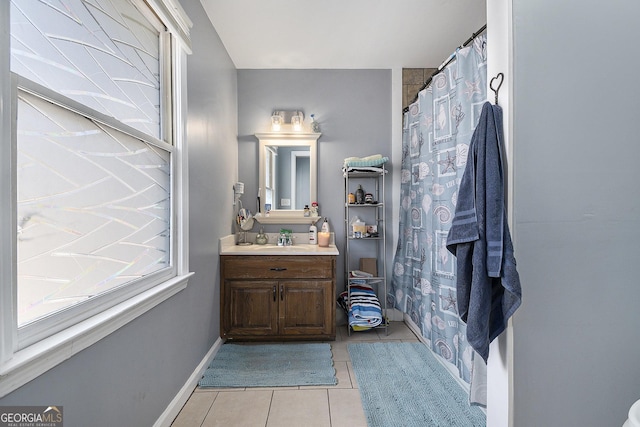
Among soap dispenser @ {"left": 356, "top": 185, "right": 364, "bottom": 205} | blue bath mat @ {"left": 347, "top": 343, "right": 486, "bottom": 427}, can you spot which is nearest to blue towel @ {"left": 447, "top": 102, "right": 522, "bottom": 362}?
blue bath mat @ {"left": 347, "top": 343, "right": 486, "bottom": 427}

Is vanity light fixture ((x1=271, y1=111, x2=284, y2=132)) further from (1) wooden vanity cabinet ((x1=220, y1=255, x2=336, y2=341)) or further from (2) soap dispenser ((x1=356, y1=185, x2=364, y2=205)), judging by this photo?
(1) wooden vanity cabinet ((x1=220, y1=255, x2=336, y2=341))

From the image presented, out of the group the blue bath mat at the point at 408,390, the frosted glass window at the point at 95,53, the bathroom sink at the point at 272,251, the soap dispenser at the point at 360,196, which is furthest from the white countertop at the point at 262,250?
the frosted glass window at the point at 95,53

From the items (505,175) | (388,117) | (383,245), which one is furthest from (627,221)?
(388,117)

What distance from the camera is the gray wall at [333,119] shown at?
313cm

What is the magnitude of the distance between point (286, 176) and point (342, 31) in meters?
1.40

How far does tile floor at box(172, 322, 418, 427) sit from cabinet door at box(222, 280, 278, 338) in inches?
24.9

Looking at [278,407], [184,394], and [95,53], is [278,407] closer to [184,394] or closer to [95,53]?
[184,394]

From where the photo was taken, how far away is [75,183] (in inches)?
40.7

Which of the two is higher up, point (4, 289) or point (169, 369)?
point (4, 289)

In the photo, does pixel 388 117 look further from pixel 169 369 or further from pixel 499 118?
pixel 169 369

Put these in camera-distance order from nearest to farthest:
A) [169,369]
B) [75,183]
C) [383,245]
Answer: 1. [75,183]
2. [169,369]
3. [383,245]

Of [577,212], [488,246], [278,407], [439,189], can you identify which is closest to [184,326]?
[278,407]

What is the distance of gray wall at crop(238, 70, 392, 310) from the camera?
3131 millimetres

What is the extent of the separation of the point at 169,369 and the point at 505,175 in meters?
1.85
